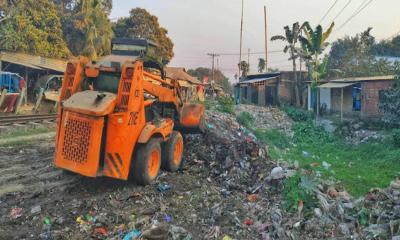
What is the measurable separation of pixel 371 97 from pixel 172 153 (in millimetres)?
15565

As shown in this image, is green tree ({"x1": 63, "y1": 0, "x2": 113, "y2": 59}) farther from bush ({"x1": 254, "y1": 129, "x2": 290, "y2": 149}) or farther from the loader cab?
the loader cab

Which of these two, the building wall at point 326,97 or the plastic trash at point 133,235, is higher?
the building wall at point 326,97

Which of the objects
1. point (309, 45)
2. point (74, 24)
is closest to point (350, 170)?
point (309, 45)

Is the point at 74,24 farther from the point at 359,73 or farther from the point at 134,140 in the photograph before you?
the point at 134,140

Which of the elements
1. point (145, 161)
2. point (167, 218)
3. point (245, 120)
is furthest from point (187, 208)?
point (245, 120)

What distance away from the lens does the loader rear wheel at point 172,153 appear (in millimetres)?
8516

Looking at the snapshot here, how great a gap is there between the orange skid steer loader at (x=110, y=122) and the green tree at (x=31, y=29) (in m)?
22.3

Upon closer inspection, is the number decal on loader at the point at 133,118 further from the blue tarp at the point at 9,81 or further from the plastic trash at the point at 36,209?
the blue tarp at the point at 9,81

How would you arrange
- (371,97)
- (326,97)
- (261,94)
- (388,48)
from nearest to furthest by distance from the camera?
(371,97) → (326,97) → (261,94) → (388,48)

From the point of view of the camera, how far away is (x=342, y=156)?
1430 centimetres

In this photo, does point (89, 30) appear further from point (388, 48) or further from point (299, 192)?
point (388, 48)

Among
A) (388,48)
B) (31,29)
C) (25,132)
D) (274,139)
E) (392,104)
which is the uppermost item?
(388,48)

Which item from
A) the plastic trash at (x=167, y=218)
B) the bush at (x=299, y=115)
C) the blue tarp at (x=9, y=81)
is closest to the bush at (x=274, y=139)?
the bush at (x=299, y=115)

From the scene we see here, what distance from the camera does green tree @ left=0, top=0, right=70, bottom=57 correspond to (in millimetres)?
27312
